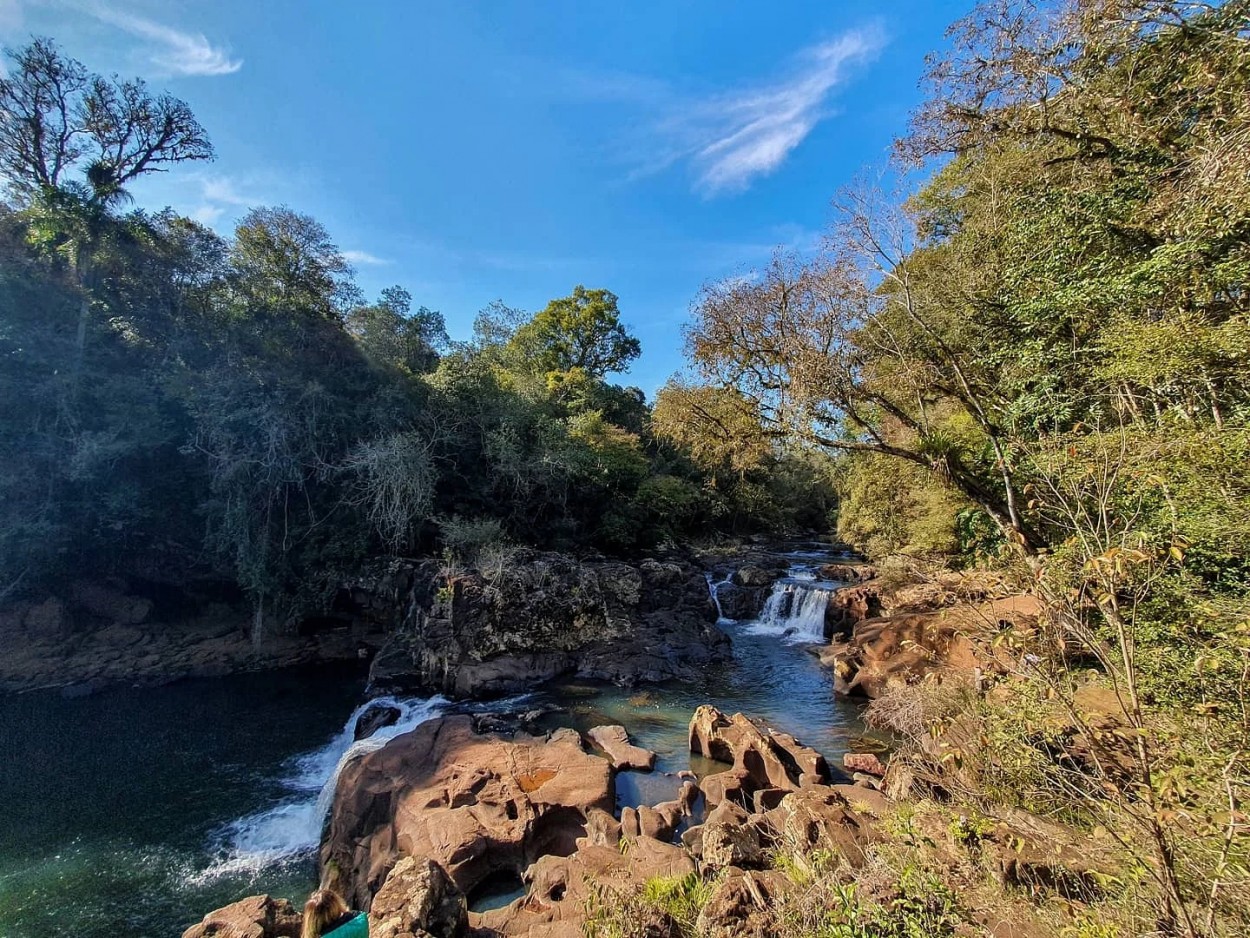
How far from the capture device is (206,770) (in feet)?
26.6

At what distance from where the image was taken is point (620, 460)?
19453mm

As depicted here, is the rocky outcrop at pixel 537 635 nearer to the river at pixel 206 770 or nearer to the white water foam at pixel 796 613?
the river at pixel 206 770

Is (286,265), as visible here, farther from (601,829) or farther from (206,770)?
(601,829)

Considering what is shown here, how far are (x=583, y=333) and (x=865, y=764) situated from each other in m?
28.0

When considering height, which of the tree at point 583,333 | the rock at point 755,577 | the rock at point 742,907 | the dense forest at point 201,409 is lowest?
the rock at point 742,907

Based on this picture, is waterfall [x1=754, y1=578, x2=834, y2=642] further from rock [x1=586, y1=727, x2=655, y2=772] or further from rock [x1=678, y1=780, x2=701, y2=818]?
rock [x1=678, y1=780, x2=701, y2=818]

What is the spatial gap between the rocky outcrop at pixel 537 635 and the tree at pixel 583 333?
19457 millimetres

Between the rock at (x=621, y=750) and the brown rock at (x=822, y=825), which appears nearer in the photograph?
the brown rock at (x=822, y=825)

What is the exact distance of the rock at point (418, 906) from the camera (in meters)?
3.33

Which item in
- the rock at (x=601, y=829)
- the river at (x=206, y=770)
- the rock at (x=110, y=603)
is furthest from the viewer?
the rock at (x=110, y=603)

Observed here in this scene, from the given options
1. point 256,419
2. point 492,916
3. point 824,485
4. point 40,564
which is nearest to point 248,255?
point 256,419

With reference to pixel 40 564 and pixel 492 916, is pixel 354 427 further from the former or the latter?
pixel 492 916

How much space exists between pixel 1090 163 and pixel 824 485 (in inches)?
886

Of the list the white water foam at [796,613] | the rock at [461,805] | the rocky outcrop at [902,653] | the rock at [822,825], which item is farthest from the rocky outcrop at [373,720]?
the white water foam at [796,613]
